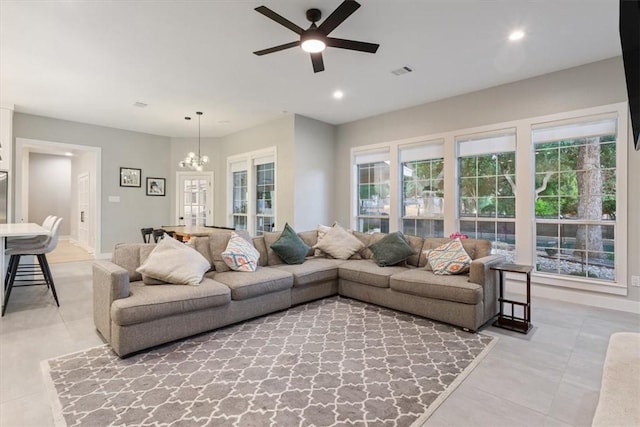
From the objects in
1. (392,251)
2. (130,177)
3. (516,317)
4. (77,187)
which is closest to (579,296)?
(516,317)

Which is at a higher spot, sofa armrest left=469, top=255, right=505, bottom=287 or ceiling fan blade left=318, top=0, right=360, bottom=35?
ceiling fan blade left=318, top=0, right=360, bottom=35

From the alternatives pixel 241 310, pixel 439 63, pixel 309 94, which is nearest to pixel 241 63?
pixel 309 94

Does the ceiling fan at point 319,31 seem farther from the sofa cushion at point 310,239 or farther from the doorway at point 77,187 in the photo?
the doorway at point 77,187

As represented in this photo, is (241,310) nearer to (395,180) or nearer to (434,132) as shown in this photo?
(395,180)

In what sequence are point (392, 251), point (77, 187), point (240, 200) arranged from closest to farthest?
point (392, 251)
point (240, 200)
point (77, 187)

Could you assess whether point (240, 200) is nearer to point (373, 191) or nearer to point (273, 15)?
point (373, 191)

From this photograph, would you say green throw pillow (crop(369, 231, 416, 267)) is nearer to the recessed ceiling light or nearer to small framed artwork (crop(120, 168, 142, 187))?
the recessed ceiling light

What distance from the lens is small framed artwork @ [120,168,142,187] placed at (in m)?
7.25

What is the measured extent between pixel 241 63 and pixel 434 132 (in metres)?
3.19

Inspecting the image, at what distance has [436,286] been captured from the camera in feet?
10.3

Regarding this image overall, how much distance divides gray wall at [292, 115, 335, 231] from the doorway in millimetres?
4460

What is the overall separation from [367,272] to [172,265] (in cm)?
209

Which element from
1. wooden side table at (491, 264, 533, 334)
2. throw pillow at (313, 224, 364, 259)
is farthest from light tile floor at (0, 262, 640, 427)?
throw pillow at (313, 224, 364, 259)

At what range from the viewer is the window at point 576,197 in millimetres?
3816
